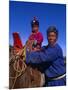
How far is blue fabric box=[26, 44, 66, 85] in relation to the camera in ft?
4.28

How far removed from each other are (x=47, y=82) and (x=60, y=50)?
0.71 ft

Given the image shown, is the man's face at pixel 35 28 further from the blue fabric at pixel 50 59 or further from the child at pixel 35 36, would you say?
the blue fabric at pixel 50 59

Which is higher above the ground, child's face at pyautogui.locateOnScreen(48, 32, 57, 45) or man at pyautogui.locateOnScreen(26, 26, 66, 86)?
child's face at pyautogui.locateOnScreen(48, 32, 57, 45)

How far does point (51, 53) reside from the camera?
1336 millimetres

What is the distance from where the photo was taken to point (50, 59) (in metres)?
1.33

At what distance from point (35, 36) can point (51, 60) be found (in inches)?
7.1

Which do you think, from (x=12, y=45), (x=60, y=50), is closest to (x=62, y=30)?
(x=60, y=50)

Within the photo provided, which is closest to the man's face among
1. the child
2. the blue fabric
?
the child

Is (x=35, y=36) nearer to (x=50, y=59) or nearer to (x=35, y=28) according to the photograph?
(x=35, y=28)

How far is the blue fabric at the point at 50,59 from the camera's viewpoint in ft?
4.28

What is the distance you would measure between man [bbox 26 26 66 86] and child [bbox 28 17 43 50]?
1.5 inches

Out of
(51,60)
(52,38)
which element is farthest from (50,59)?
(52,38)

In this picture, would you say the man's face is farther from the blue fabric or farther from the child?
the blue fabric

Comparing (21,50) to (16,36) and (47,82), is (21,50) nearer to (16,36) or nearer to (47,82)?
(16,36)
